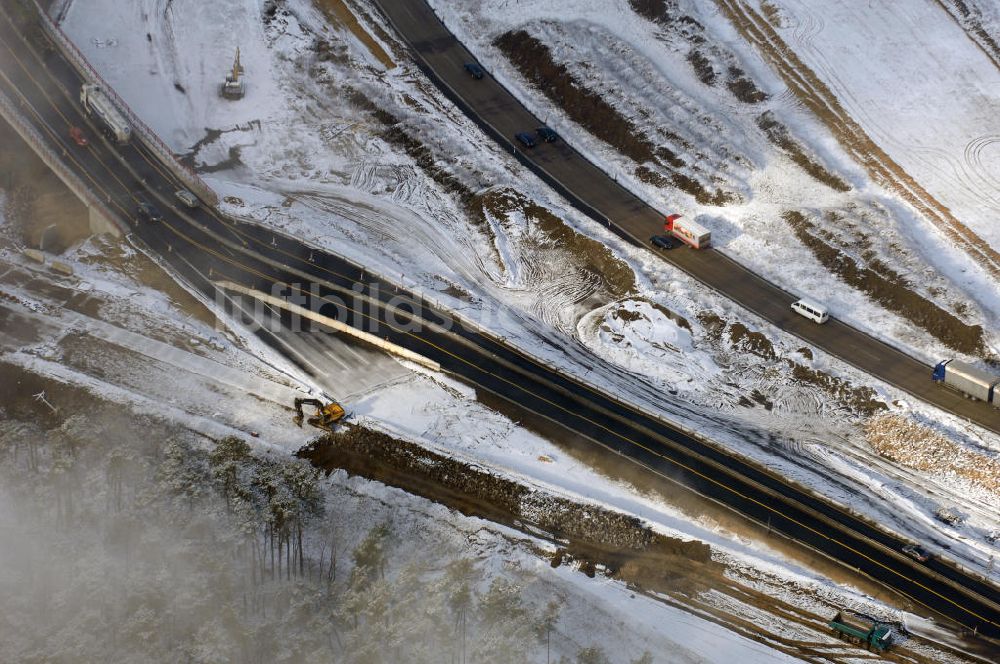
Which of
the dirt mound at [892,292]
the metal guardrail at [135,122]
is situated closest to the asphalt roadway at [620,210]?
the dirt mound at [892,292]

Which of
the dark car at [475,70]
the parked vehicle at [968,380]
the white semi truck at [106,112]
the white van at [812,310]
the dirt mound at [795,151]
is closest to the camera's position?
the parked vehicle at [968,380]

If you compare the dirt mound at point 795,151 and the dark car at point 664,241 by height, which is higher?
the dirt mound at point 795,151

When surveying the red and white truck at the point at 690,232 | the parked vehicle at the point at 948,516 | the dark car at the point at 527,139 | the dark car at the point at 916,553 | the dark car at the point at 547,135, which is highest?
the dark car at the point at 547,135

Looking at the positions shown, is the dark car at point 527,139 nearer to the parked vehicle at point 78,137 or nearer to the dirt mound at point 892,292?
the dirt mound at point 892,292

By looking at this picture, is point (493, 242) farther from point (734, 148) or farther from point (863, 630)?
point (863, 630)

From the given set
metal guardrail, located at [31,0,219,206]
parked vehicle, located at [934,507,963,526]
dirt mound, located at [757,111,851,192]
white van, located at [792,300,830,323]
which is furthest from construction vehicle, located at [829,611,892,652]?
metal guardrail, located at [31,0,219,206]

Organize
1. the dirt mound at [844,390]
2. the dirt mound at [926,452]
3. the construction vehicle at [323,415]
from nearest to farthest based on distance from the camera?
the dirt mound at [926,452]
the construction vehicle at [323,415]
the dirt mound at [844,390]
